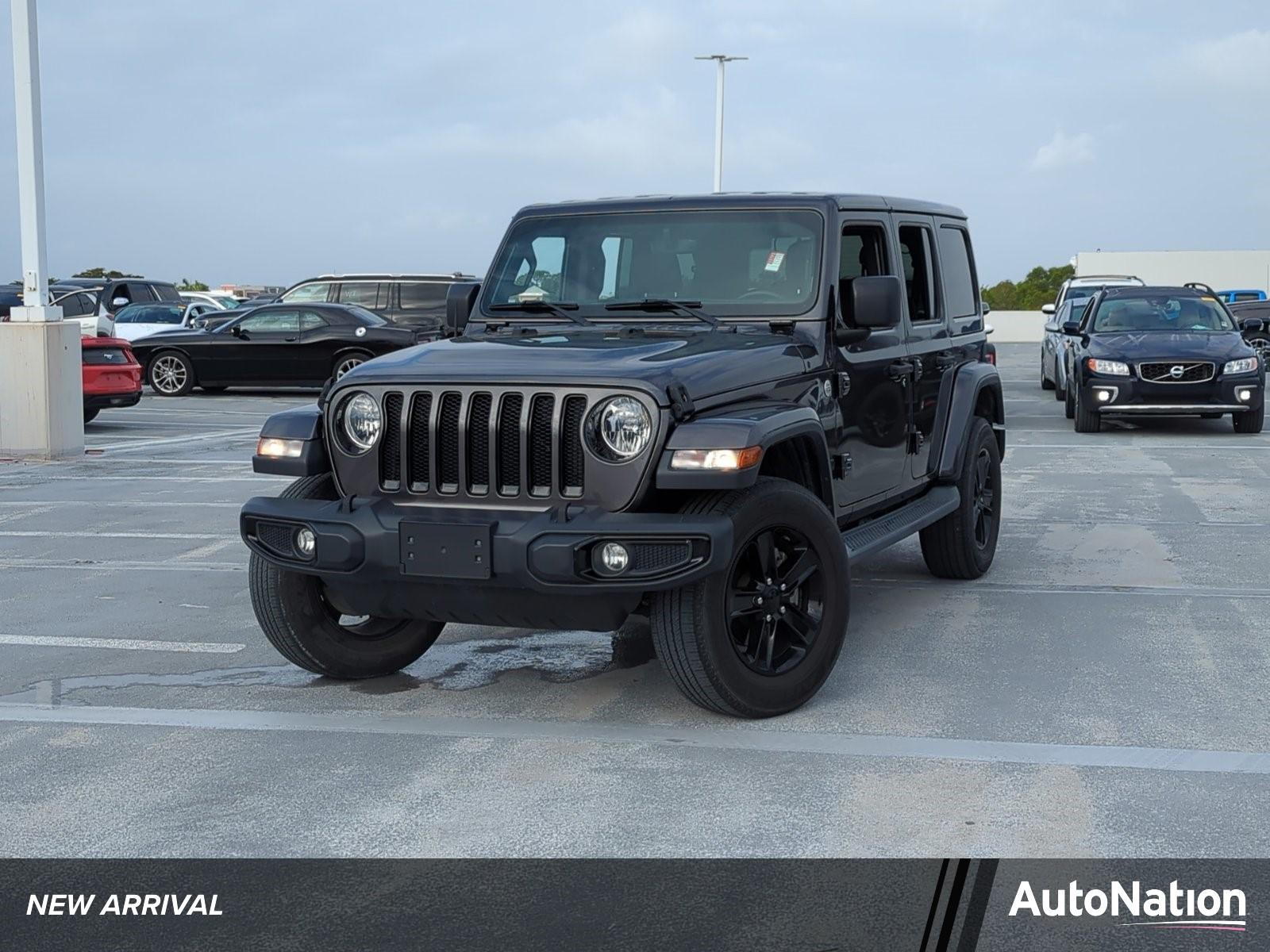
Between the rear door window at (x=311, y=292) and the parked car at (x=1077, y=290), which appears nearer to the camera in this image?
the parked car at (x=1077, y=290)

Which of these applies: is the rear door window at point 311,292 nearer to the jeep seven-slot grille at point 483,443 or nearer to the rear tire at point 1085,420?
the rear tire at point 1085,420

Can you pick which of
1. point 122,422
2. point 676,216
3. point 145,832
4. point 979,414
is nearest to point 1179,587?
point 979,414

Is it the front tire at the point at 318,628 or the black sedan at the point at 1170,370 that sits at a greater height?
the black sedan at the point at 1170,370

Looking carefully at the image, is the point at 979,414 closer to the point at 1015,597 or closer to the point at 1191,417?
the point at 1015,597

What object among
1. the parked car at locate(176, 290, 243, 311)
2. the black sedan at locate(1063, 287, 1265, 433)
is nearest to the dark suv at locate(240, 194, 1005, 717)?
the black sedan at locate(1063, 287, 1265, 433)

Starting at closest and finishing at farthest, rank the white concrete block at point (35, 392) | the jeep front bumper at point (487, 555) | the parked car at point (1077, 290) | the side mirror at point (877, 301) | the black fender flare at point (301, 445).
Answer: the jeep front bumper at point (487, 555) < the black fender flare at point (301, 445) < the side mirror at point (877, 301) < the white concrete block at point (35, 392) < the parked car at point (1077, 290)

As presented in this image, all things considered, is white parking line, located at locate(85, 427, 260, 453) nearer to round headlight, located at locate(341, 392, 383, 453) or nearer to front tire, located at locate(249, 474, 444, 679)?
front tire, located at locate(249, 474, 444, 679)

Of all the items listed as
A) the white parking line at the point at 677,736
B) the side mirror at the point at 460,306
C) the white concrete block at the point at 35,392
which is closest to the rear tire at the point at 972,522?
the side mirror at the point at 460,306

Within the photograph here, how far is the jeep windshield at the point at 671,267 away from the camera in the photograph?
647 cm

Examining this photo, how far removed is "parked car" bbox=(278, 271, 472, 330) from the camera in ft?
85.6

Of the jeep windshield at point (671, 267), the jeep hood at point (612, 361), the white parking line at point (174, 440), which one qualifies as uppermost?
the jeep windshield at point (671, 267)

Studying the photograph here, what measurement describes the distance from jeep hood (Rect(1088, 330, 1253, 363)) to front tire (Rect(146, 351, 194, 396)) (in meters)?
13.8

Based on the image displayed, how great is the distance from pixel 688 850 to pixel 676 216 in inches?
130

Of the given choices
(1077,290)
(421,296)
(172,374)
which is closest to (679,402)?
(172,374)
